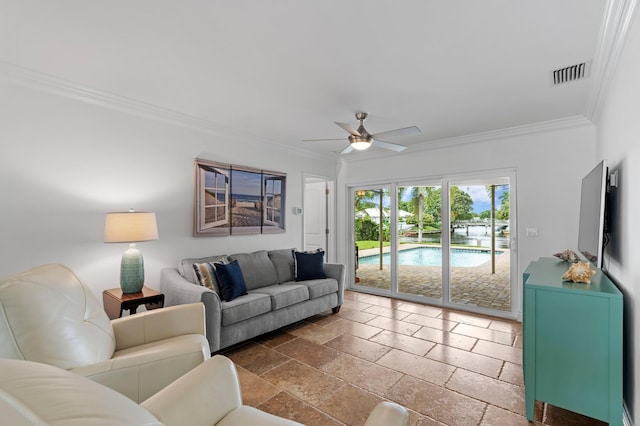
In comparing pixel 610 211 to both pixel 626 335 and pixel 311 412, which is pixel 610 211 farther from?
pixel 311 412

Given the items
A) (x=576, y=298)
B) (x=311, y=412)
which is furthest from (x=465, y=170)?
(x=311, y=412)

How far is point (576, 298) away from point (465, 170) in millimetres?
2919

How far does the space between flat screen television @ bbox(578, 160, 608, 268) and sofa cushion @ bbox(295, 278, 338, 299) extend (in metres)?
2.71

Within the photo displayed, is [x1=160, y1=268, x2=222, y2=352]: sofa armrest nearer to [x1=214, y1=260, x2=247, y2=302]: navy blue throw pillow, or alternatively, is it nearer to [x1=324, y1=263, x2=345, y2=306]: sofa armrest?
[x1=214, y1=260, x2=247, y2=302]: navy blue throw pillow

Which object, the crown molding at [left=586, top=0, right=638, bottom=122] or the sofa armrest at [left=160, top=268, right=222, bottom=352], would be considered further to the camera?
the sofa armrest at [left=160, top=268, right=222, bottom=352]

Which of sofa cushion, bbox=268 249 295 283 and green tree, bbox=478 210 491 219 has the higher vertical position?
green tree, bbox=478 210 491 219

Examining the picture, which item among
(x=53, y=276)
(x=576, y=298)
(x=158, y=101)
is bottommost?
(x=576, y=298)

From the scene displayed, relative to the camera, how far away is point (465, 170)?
456 cm

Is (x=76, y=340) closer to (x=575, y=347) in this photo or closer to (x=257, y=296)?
(x=257, y=296)

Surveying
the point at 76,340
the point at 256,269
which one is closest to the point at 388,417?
the point at 76,340

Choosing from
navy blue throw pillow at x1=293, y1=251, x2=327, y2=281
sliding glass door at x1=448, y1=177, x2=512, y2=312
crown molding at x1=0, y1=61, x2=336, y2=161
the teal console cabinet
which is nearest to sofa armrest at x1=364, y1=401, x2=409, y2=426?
the teal console cabinet

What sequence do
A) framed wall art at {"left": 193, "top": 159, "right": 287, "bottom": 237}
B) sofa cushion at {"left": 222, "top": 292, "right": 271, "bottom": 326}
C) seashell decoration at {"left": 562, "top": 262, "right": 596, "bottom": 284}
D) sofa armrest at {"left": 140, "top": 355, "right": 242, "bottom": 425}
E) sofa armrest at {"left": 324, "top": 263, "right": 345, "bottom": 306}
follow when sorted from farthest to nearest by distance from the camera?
sofa armrest at {"left": 324, "top": 263, "right": 345, "bottom": 306}
framed wall art at {"left": 193, "top": 159, "right": 287, "bottom": 237}
sofa cushion at {"left": 222, "top": 292, "right": 271, "bottom": 326}
seashell decoration at {"left": 562, "top": 262, "right": 596, "bottom": 284}
sofa armrest at {"left": 140, "top": 355, "right": 242, "bottom": 425}

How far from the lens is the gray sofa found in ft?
9.62

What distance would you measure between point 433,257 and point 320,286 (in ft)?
6.72
